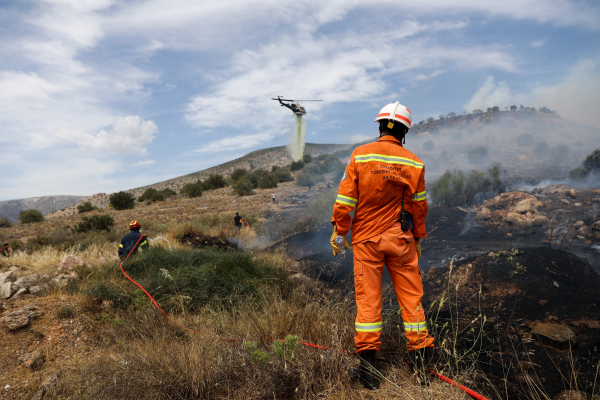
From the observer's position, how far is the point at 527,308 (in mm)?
4148

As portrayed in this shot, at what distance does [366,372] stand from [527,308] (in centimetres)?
300

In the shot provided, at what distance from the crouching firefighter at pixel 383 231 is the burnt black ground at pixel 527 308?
1.55 feet

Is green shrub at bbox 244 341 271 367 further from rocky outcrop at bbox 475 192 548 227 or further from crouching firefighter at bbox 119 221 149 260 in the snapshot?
rocky outcrop at bbox 475 192 548 227

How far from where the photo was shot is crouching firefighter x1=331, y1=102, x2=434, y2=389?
2623 millimetres

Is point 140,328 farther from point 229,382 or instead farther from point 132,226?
point 132,226

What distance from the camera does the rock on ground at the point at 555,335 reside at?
3336 millimetres

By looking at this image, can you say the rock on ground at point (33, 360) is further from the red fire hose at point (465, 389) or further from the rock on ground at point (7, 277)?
the red fire hose at point (465, 389)

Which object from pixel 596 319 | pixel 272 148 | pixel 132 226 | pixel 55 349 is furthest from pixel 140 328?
pixel 272 148

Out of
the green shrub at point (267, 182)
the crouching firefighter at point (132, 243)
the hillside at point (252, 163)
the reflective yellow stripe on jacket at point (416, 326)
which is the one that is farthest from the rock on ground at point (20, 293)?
the hillside at point (252, 163)

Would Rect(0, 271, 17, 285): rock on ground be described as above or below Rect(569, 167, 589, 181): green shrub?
below

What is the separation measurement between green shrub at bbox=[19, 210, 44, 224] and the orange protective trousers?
1141 inches

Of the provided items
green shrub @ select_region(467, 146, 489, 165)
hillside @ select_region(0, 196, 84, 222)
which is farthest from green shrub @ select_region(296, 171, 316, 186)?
hillside @ select_region(0, 196, 84, 222)

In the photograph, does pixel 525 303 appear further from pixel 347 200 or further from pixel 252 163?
pixel 252 163

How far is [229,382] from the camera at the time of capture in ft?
8.03
